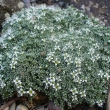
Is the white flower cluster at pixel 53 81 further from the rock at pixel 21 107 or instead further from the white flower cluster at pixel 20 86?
the rock at pixel 21 107

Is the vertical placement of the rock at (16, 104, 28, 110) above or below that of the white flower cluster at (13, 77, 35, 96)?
below

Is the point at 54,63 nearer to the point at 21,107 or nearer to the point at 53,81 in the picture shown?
the point at 53,81

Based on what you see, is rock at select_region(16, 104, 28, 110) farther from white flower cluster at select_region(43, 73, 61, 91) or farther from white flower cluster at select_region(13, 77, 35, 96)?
white flower cluster at select_region(43, 73, 61, 91)

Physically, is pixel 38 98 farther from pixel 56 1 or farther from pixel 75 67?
pixel 56 1

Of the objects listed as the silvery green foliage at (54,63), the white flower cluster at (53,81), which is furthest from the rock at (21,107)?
the white flower cluster at (53,81)

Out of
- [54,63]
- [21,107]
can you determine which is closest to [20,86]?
[21,107]

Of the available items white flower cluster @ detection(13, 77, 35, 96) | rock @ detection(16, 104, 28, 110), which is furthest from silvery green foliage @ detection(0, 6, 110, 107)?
rock @ detection(16, 104, 28, 110)

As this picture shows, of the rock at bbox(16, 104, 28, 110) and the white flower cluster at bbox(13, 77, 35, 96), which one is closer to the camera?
the white flower cluster at bbox(13, 77, 35, 96)
